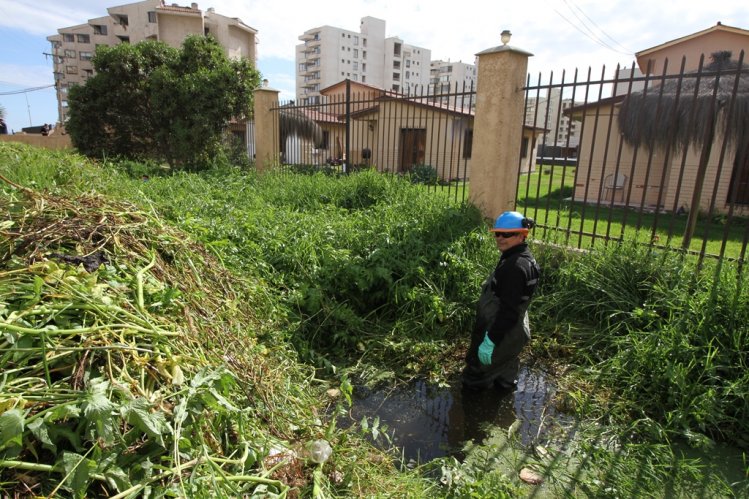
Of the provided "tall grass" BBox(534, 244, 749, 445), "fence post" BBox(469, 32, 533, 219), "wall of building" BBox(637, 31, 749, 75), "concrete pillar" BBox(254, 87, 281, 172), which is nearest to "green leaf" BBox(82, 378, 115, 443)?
"tall grass" BBox(534, 244, 749, 445)

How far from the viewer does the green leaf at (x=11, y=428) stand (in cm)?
128

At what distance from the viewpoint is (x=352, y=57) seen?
82.4 m

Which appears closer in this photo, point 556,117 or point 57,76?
point 556,117

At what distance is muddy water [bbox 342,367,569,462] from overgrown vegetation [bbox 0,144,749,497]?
159 millimetres

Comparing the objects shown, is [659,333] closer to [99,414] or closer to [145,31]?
[99,414]

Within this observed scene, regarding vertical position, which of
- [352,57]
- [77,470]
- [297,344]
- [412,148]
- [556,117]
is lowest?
[297,344]

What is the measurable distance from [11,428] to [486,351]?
2.66m

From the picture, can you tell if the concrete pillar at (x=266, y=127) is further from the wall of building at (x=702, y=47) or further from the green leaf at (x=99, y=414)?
the wall of building at (x=702, y=47)

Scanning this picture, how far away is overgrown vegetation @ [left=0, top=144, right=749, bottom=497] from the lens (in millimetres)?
1548

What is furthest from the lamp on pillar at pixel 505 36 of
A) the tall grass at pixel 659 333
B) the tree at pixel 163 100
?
the tree at pixel 163 100

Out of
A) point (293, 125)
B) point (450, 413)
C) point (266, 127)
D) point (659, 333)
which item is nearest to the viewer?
point (450, 413)

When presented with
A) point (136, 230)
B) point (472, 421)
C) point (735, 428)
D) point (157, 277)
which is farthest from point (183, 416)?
point (735, 428)

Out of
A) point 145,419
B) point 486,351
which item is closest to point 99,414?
point 145,419

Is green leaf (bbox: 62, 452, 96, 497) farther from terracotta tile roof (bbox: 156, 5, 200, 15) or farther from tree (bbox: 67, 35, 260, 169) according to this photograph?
terracotta tile roof (bbox: 156, 5, 200, 15)
